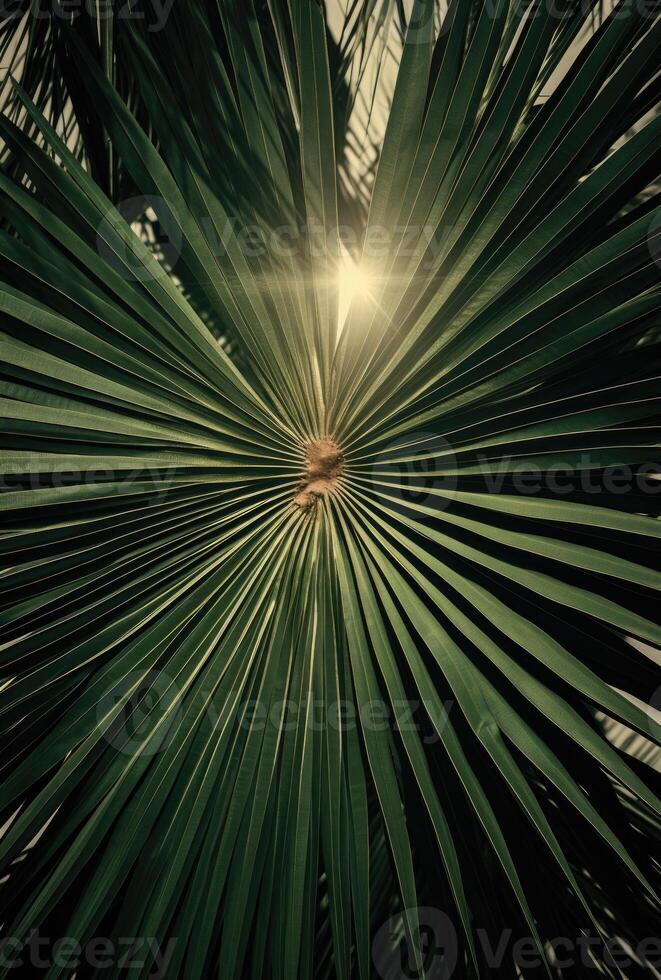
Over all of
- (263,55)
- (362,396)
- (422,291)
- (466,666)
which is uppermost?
(263,55)

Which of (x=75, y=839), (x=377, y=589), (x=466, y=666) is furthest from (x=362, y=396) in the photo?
(x=75, y=839)

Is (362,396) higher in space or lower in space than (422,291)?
lower

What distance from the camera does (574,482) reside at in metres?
0.83

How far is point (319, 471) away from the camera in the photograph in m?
0.95

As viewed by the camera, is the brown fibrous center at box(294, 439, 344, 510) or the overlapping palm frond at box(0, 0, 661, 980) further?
the brown fibrous center at box(294, 439, 344, 510)

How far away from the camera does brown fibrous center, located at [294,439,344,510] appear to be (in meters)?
0.95

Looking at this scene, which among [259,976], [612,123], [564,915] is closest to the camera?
[612,123]

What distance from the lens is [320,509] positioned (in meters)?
0.96

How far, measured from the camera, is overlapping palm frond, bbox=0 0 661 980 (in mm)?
753

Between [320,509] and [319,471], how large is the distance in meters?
0.06

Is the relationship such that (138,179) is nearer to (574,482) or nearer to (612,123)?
(612,123)

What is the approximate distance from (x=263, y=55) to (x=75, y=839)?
3.63ft

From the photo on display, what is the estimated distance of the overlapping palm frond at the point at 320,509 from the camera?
753mm

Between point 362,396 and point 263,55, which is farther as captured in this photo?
point 362,396
